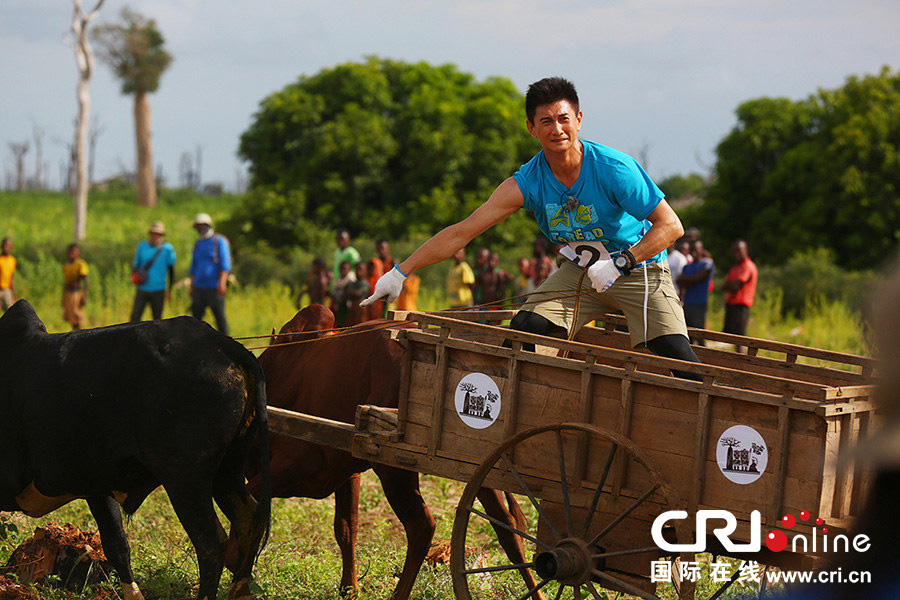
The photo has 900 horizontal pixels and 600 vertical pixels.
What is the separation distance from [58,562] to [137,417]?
119 centimetres

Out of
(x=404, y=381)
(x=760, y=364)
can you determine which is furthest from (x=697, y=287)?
(x=404, y=381)

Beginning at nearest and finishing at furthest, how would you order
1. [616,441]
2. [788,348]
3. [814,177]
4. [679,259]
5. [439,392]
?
[616,441], [439,392], [788,348], [679,259], [814,177]

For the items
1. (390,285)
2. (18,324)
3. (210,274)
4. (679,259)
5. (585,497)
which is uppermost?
(679,259)

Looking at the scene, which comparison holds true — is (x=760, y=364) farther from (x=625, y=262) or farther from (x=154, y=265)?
(x=154, y=265)

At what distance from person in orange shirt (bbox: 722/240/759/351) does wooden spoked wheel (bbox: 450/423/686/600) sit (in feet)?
26.3

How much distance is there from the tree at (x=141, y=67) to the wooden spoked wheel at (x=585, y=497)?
36.1 m

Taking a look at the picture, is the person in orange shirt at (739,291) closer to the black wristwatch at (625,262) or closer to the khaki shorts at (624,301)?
the khaki shorts at (624,301)

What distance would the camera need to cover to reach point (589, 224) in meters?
4.14

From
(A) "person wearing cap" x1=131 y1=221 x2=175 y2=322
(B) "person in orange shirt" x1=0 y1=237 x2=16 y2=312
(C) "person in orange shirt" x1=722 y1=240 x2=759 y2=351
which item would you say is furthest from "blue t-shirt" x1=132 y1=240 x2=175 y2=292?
(C) "person in orange shirt" x1=722 y1=240 x2=759 y2=351

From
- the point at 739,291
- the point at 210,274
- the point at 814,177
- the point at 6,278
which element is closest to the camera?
the point at 739,291

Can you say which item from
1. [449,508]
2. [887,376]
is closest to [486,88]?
[449,508]

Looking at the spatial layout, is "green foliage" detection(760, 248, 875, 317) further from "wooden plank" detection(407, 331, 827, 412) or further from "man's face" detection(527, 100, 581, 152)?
"wooden plank" detection(407, 331, 827, 412)

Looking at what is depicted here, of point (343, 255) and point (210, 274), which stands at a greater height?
point (343, 255)

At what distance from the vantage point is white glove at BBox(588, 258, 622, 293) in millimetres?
3959
